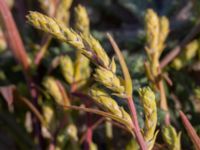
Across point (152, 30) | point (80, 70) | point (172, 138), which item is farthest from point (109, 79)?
point (80, 70)

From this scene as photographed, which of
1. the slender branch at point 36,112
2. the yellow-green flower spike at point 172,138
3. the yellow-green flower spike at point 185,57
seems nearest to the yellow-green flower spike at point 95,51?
the yellow-green flower spike at point 172,138

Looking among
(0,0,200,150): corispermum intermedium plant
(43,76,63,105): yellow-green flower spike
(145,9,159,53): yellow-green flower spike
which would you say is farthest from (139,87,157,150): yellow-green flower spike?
(43,76,63,105): yellow-green flower spike

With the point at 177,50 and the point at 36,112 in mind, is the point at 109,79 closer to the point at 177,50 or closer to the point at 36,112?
the point at 36,112

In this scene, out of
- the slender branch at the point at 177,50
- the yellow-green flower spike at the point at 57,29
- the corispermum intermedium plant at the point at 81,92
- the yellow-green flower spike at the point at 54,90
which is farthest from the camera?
the slender branch at the point at 177,50

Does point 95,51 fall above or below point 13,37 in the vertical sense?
below

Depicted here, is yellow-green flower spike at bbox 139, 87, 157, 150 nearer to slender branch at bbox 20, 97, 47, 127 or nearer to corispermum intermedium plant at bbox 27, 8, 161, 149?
corispermum intermedium plant at bbox 27, 8, 161, 149

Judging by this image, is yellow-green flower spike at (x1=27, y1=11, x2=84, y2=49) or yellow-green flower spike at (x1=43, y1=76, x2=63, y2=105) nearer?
yellow-green flower spike at (x1=27, y1=11, x2=84, y2=49)

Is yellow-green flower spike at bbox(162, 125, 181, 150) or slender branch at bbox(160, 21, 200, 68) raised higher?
slender branch at bbox(160, 21, 200, 68)

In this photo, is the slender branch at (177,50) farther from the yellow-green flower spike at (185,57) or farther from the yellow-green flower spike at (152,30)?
the yellow-green flower spike at (152,30)

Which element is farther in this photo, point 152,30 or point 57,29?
point 152,30

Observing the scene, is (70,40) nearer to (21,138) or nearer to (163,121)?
(163,121)

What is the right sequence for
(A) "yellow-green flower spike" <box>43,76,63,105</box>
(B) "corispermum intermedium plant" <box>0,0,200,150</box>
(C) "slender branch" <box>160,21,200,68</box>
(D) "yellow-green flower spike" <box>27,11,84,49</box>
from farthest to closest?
(C) "slender branch" <box>160,21,200,68</box>, (A) "yellow-green flower spike" <box>43,76,63,105</box>, (B) "corispermum intermedium plant" <box>0,0,200,150</box>, (D) "yellow-green flower spike" <box>27,11,84,49</box>
